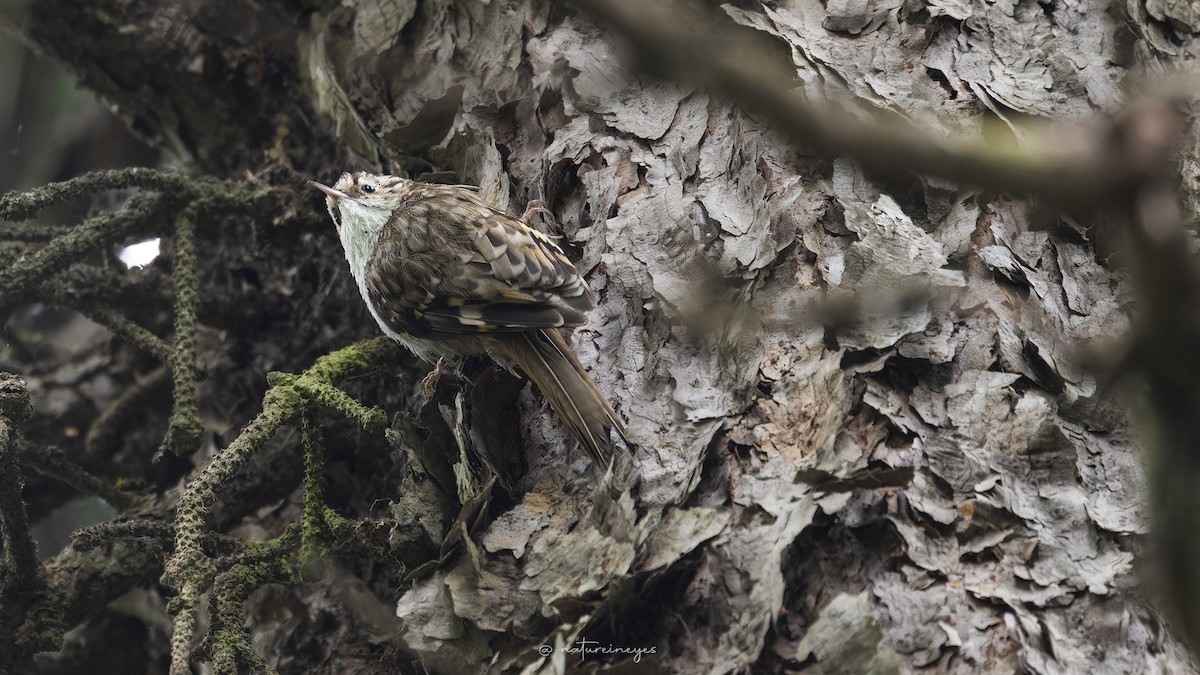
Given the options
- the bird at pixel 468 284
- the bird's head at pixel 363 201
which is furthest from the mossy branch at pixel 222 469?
the bird's head at pixel 363 201

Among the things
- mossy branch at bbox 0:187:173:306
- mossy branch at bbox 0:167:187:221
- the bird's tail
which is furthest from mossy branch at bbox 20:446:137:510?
the bird's tail

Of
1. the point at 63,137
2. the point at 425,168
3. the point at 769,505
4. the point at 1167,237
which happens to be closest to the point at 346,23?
the point at 425,168

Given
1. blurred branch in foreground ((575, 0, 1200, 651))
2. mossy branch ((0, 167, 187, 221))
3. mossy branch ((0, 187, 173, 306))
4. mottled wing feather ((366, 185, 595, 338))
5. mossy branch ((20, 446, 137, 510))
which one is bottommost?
mossy branch ((20, 446, 137, 510))

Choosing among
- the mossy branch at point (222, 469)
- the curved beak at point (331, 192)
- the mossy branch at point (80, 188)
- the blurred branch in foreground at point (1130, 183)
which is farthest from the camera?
the curved beak at point (331, 192)

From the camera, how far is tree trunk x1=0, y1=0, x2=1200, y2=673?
6.22 feet

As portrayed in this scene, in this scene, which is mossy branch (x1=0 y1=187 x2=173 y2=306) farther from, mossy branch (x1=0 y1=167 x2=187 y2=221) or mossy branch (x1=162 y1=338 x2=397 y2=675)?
mossy branch (x1=162 y1=338 x2=397 y2=675)

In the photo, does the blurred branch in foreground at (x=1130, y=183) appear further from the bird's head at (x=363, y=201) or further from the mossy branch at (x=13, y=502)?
the bird's head at (x=363, y=201)

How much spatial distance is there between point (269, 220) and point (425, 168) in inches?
24.5

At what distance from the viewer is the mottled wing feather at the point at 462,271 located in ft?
8.82

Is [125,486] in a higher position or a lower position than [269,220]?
lower

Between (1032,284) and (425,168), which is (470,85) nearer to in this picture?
(425,168)

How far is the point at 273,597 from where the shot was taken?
2.89 metres

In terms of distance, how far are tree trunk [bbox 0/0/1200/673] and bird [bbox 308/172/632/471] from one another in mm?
89

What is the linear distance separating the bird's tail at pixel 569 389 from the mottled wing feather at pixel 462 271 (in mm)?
62
